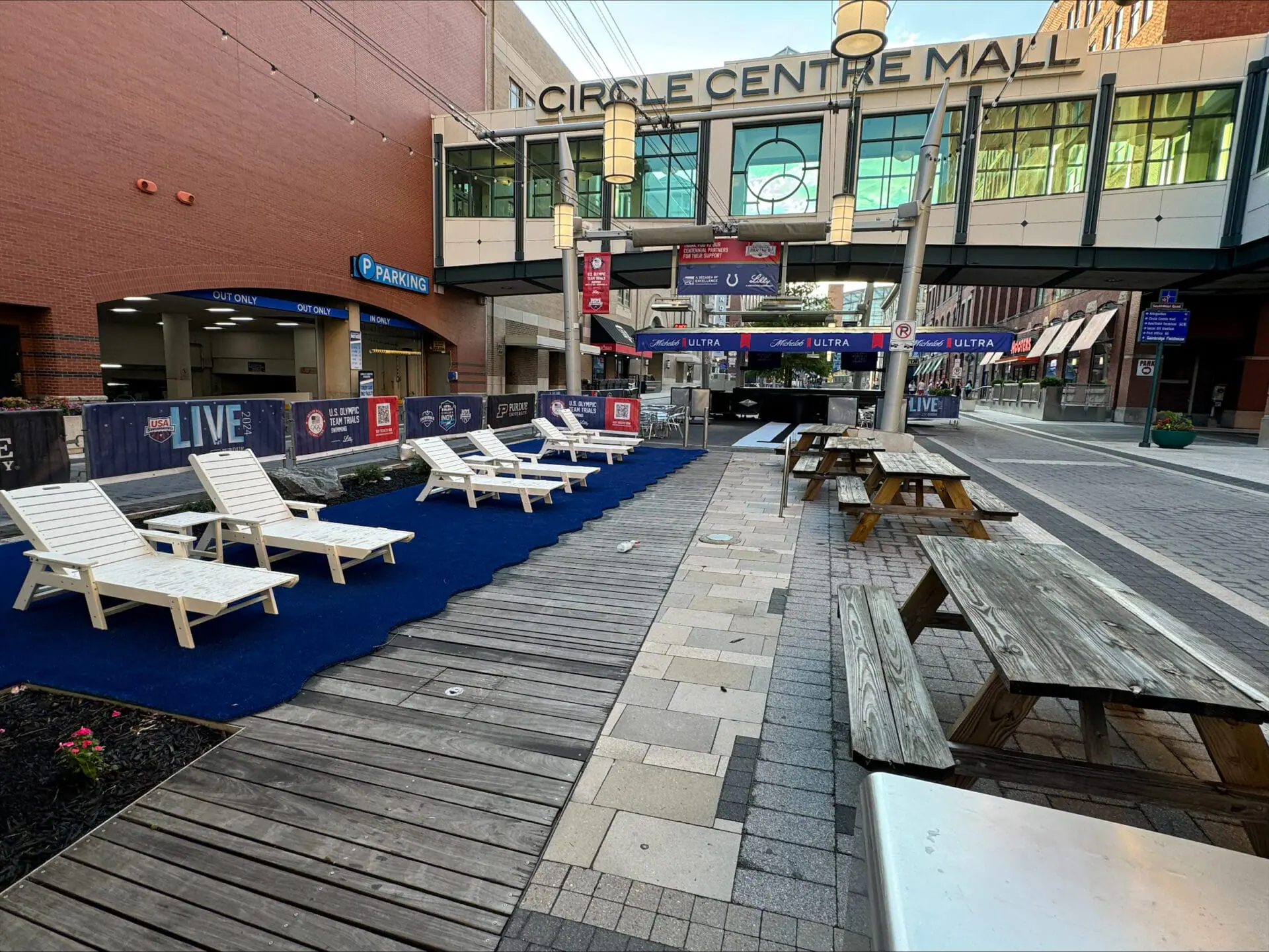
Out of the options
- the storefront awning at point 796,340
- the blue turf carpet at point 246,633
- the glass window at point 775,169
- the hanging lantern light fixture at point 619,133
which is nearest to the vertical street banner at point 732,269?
the storefront awning at point 796,340

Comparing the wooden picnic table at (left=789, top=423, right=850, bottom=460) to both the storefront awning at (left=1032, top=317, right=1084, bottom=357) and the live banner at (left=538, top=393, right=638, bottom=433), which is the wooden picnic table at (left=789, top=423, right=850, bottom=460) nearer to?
the live banner at (left=538, top=393, right=638, bottom=433)

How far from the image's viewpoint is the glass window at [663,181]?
22.1 meters

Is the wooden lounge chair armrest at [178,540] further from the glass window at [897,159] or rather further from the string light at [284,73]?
the glass window at [897,159]

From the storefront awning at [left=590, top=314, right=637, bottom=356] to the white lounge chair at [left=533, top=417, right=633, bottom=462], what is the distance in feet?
66.4

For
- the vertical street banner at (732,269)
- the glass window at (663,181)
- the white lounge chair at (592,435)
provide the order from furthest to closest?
1. the glass window at (663,181)
2. the vertical street banner at (732,269)
3. the white lounge chair at (592,435)

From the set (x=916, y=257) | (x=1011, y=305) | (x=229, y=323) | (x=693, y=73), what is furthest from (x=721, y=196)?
(x=1011, y=305)

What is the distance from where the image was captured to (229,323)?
25047mm

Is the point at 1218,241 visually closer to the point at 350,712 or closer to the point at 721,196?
the point at 721,196

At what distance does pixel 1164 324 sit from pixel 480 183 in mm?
23175

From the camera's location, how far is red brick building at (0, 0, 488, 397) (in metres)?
12.9

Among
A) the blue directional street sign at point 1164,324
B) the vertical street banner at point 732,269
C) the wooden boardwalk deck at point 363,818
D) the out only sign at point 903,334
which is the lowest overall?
the wooden boardwalk deck at point 363,818

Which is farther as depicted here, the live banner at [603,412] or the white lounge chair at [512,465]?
the live banner at [603,412]

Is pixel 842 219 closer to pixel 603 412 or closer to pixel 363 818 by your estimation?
pixel 603 412

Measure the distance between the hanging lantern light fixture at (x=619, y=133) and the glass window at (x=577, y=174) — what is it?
1518 cm
